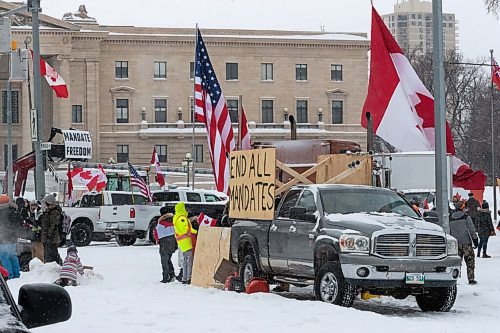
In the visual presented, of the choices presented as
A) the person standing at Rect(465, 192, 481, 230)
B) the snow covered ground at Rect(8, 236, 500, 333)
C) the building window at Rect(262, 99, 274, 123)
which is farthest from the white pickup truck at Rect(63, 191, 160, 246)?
the building window at Rect(262, 99, 274, 123)

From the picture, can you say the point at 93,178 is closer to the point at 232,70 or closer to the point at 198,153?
the point at 198,153

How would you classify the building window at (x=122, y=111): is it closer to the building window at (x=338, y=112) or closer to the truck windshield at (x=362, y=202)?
the building window at (x=338, y=112)

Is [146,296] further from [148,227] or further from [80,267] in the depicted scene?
[148,227]

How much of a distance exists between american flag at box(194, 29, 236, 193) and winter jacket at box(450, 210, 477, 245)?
4.37m

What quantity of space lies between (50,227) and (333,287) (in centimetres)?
837

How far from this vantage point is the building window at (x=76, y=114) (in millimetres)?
96062

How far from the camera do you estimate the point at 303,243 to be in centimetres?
1644

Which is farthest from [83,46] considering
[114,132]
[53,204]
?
[53,204]

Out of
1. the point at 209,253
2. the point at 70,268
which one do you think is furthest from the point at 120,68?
the point at 209,253

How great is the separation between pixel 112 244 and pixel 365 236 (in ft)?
79.6

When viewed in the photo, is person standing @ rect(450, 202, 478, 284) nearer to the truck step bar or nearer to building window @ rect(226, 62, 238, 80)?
the truck step bar

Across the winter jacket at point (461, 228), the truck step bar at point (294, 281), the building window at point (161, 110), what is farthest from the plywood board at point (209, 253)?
the building window at point (161, 110)

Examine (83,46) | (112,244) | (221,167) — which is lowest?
(112,244)

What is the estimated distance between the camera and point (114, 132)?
9775 centimetres
